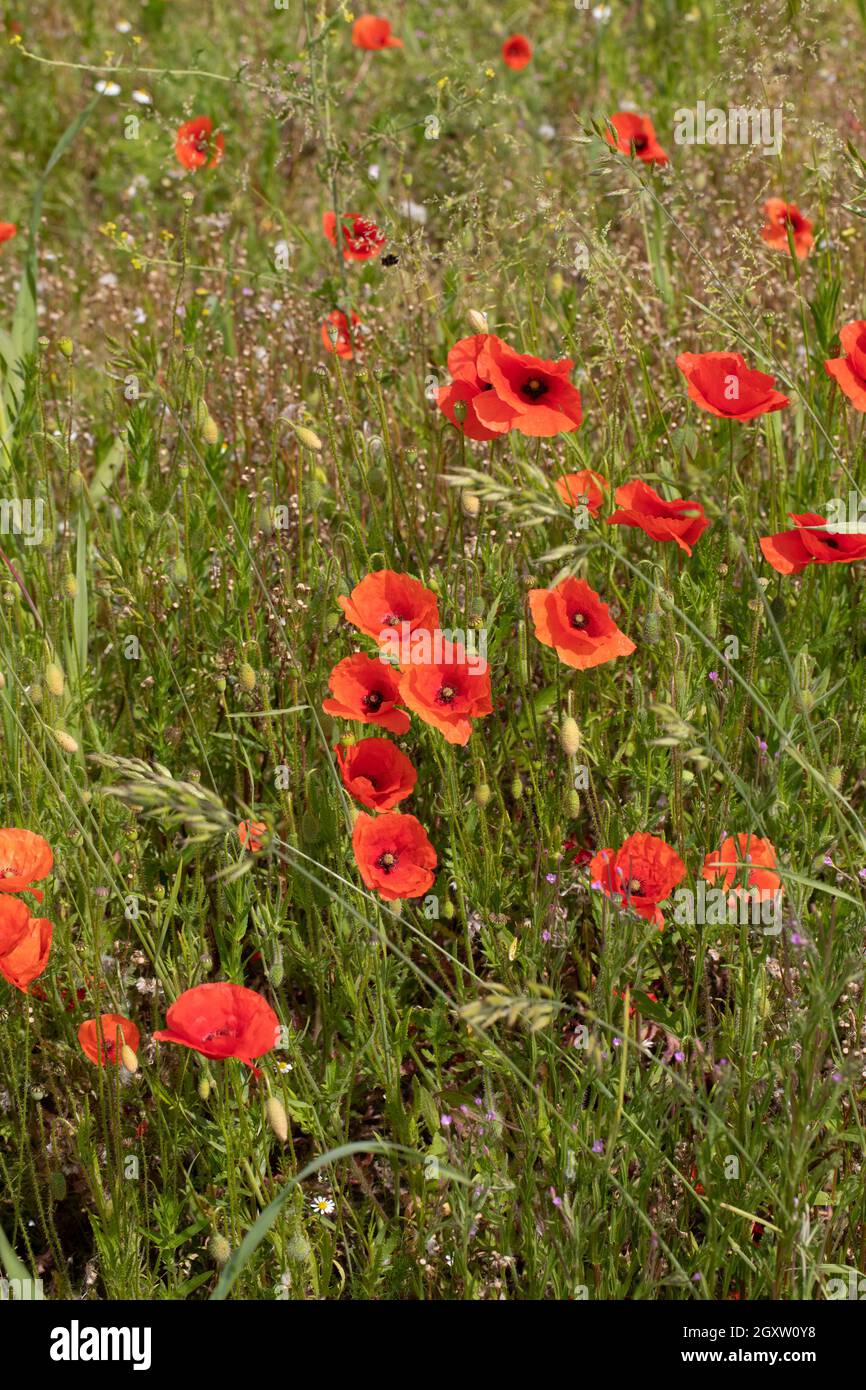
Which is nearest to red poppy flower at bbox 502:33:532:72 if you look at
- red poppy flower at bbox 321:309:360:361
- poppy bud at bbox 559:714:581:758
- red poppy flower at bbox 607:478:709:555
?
red poppy flower at bbox 321:309:360:361

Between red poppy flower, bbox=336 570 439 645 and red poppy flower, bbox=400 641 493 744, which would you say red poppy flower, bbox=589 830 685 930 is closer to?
red poppy flower, bbox=400 641 493 744

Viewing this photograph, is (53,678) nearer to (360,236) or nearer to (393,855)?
(393,855)

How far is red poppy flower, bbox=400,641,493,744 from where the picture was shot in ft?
6.08

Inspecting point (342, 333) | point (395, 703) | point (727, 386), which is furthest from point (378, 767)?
point (342, 333)

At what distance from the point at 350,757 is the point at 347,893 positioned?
0.22 meters

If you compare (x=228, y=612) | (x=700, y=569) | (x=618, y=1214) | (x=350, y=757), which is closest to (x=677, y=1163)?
(x=618, y=1214)

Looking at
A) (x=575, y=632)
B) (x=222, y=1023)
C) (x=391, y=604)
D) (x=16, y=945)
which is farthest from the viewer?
(x=391, y=604)

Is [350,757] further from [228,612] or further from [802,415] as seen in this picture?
[802,415]

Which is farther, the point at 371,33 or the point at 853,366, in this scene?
the point at 371,33

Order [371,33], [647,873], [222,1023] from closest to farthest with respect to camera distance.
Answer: [222,1023] → [647,873] → [371,33]

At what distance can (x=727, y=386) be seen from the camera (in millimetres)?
2039

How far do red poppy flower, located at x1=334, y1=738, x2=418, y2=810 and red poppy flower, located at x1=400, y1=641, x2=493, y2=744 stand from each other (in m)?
0.12

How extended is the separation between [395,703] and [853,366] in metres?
0.88

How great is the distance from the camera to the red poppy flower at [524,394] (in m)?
2.06
